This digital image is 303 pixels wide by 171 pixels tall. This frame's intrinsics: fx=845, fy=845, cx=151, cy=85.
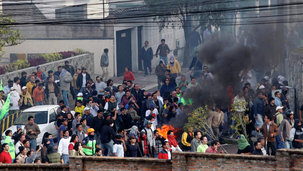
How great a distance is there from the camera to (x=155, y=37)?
130ft

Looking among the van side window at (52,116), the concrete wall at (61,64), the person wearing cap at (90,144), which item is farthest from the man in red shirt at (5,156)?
the concrete wall at (61,64)

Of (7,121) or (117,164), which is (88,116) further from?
(117,164)

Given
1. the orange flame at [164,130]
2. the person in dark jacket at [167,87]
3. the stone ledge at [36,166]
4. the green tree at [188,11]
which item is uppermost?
the green tree at [188,11]

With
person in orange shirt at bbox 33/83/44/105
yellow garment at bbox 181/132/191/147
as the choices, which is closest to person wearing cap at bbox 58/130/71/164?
yellow garment at bbox 181/132/191/147

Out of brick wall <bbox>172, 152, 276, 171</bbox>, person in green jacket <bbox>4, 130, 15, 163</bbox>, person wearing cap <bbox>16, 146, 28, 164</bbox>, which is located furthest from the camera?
person in green jacket <bbox>4, 130, 15, 163</bbox>

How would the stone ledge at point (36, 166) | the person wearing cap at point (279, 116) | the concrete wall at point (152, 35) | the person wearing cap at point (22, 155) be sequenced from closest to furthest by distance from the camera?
1. the stone ledge at point (36, 166)
2. the person wearing cap at point (22, 155)
3. the person wearing cap at point (279, 116)
4. the concrete wall at point (152, 35)

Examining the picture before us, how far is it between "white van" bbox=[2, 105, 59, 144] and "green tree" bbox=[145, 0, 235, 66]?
15409mm

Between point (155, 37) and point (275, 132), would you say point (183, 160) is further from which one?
point (155, 37)

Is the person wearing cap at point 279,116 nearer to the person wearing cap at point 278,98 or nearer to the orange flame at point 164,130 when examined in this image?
the person wearing cap at point 278,98

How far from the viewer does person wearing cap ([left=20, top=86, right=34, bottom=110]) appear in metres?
25.6

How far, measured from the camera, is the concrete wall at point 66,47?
35.1 meters

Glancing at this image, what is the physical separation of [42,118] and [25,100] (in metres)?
2.33

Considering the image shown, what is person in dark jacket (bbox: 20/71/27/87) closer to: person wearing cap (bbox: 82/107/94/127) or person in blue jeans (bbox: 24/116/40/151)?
person wearing cap (bbox: 82/107/94/127)

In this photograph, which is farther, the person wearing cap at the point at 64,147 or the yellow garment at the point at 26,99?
the yellow garment at the point at 26,99
